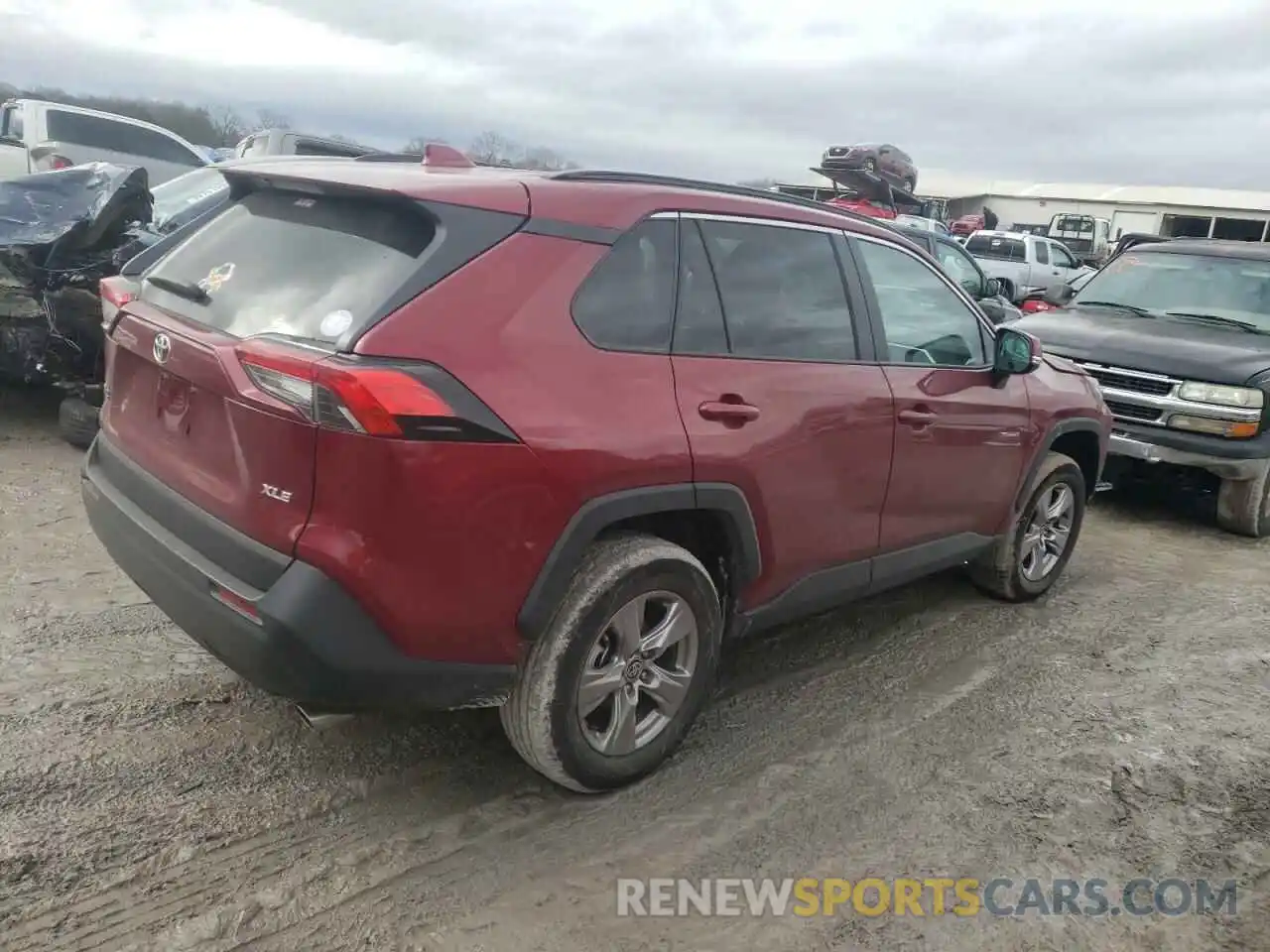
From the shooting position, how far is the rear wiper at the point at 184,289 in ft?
9.77

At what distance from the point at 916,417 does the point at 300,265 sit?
2310mm

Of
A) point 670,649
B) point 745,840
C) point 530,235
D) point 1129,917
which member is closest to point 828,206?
point 530,235

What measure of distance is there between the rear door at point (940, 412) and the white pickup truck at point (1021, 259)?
1613 centimetres

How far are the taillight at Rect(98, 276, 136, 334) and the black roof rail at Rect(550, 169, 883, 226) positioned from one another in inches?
57.6

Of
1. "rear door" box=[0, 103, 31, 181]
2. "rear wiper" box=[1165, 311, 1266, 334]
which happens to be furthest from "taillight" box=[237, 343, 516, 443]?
"rear door" box=[0, 103, 31, 181]

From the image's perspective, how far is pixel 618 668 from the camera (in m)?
3.06

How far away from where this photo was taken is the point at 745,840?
3051 millimetres

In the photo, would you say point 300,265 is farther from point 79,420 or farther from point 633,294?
point 79,420

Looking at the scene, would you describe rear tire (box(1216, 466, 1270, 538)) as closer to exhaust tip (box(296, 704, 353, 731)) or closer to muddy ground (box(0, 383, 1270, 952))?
muddy ground (box(0, 383, 1270, 952))

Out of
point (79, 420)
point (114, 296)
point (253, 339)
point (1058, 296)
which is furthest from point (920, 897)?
point (1058, 296)

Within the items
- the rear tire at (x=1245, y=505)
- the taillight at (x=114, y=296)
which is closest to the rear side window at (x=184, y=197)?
the taillight at (x=114, y=296)

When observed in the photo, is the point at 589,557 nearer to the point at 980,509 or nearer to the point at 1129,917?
the point at 1129,917

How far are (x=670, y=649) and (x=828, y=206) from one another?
1878 millimetres

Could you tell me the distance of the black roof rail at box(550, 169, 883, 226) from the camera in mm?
3086
